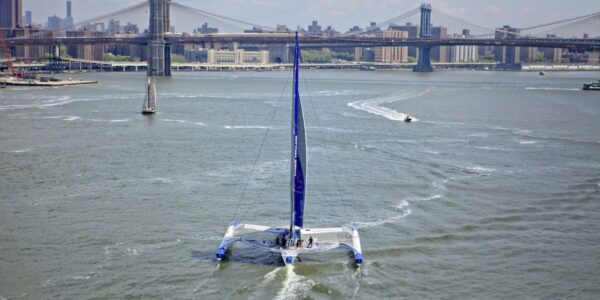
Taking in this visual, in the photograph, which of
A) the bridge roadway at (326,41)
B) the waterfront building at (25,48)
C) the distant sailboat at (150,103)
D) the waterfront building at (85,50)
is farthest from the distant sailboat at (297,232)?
the waterfront building at (85,50)

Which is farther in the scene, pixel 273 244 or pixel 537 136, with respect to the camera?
pixel 537 136

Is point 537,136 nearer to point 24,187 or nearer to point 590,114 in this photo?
point 590,114

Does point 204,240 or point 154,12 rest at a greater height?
point 154,12

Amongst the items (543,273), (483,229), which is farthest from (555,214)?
(543,273)

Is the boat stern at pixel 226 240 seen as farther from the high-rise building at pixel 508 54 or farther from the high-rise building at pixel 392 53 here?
the high-rise building at pixel 392 53

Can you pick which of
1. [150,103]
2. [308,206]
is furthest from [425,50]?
[308,206]

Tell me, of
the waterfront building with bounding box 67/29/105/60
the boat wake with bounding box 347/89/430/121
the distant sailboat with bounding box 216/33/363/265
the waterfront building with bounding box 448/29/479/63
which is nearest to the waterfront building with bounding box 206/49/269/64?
the waterfront building with bounding box 67/29/105/60

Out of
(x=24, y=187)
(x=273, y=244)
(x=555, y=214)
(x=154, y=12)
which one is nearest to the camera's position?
(x=273, y=244)
